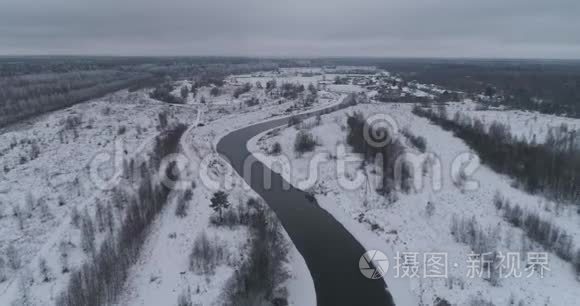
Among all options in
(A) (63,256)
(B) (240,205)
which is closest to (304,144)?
(B) (240,205)

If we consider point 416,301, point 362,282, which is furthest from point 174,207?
point 416,301

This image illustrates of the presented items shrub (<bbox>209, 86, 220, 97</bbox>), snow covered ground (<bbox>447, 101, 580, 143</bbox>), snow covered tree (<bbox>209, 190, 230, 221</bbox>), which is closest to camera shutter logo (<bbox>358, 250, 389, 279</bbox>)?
snow covered tree (<bbox>209, 190, 230, 221</bbox>)

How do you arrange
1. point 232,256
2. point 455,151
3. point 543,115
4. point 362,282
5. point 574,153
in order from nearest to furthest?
point 362,282
point 232,256
point 574,153
point 455,151
point 543,115

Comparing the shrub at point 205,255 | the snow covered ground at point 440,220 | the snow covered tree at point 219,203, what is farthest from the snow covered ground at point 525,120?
the shrub at point 205,255

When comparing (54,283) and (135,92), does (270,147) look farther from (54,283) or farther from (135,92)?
(135,92)

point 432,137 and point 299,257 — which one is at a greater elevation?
point 432,137

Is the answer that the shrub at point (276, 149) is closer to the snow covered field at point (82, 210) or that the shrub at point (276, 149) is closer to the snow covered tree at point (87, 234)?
the snow covered field at point (82, 210)

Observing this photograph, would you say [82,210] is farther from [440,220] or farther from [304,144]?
[440,220]
